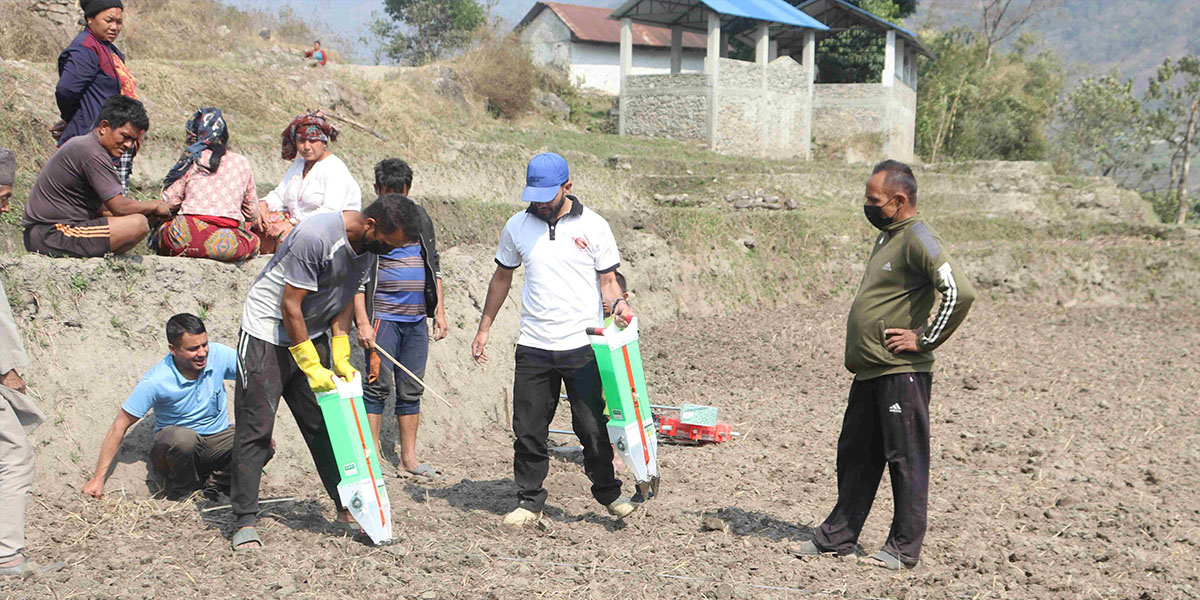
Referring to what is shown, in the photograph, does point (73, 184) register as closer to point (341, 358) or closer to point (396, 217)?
point (341, 358)

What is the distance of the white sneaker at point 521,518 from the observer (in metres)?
4.80

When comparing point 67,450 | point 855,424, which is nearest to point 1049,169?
point 855,424

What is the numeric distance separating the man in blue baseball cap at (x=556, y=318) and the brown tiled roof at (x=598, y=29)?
2981 centimetres

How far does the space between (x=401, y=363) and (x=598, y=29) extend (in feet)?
103

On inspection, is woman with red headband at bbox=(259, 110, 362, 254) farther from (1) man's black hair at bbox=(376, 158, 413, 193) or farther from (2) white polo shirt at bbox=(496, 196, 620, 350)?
(2) white polo shirt at bbox=(496, 196, 620, 350)

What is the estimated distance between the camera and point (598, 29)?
35219mm

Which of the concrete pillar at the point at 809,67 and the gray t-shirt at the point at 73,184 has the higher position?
the concrete pillar at the point at 809,67

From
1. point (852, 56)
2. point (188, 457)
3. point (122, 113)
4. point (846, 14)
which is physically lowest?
point (188, 457)

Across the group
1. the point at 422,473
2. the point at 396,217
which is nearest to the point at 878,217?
the point at 396,217

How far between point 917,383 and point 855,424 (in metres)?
0.39

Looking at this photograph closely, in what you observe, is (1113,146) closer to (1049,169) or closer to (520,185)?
(1049,169)

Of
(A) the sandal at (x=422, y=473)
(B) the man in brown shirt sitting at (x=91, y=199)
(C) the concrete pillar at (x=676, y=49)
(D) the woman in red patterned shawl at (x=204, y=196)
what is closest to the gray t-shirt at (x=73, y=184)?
(B) the man in brown shirt sitting at (x=91, y=199)

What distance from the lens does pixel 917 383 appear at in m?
4.16

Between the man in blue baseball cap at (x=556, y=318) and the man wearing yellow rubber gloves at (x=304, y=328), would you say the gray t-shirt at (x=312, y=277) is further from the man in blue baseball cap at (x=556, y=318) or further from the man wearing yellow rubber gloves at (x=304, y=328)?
the man in blue baseball cap at (x=556, y=318)
